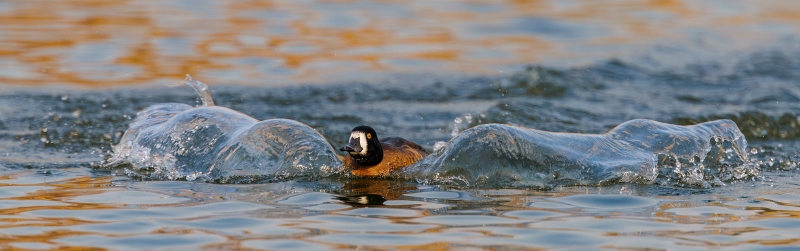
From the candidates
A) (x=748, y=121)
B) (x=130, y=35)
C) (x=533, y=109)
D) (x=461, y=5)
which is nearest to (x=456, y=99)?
(x=533, y=109)

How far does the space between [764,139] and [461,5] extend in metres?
9.51

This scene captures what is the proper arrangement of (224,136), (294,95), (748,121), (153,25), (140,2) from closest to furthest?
1. (224,136)
2. (748,121)
3. (294,95)
4. (153,25)
5. (140,2)

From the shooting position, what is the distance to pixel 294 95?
11.6 metres

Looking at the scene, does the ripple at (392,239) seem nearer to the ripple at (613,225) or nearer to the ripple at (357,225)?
the ripple at (357,225)

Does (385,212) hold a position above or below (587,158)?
below

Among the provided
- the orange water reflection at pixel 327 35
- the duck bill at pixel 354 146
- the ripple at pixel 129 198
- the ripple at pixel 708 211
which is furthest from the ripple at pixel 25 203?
the orange water reflection at pixel 327 35

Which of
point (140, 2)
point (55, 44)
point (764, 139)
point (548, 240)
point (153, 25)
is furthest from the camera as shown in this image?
point (140, 2)

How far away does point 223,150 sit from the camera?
26.3 feet

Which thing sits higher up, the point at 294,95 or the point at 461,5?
the point at 461,5

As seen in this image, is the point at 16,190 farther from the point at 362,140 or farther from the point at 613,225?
the point at 613,225

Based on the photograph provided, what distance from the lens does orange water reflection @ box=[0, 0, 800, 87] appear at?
13.0m

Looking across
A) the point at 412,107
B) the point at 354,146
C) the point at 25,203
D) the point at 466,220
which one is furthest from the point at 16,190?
the point at 412,107

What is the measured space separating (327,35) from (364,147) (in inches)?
319

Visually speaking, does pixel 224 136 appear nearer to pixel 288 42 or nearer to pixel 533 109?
pixel 533 109
